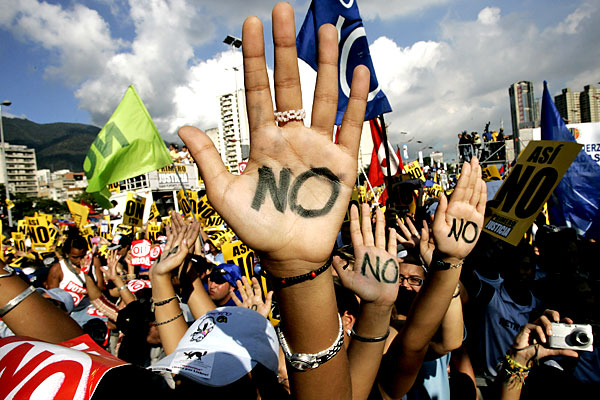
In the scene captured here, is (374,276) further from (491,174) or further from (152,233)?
(152,233)

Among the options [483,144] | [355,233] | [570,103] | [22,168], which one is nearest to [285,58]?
[355,233]

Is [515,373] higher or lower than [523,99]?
lower

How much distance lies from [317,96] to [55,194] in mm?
184351

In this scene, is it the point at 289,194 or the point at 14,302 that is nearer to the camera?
the point at 289,194

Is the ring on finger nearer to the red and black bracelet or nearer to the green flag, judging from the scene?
the red and black bracelet

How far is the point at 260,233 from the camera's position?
122 cm

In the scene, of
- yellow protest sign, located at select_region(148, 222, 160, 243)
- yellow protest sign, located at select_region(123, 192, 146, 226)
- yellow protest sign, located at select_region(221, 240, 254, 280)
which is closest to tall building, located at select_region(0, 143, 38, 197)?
yellow protest sign, located at select_region(148, 222, 160, 243)

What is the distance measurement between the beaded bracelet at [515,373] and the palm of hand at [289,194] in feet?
5.42

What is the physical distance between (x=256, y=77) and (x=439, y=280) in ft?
4.36

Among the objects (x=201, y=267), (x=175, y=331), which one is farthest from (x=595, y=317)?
(x=201, y=267)

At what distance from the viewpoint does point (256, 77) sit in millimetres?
1253

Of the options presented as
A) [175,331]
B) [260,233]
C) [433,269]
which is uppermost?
[260,233]

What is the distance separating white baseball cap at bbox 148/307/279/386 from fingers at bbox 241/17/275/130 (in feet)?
3.88

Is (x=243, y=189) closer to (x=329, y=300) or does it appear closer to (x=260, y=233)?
(x=260, y=233)
